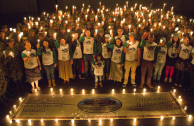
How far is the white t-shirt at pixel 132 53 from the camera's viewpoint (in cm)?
688

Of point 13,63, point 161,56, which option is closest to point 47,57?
point 13,63

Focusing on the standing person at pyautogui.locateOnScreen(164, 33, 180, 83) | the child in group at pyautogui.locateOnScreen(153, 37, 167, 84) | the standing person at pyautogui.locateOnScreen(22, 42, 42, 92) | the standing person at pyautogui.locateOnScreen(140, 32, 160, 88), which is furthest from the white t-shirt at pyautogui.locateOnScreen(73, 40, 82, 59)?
the standing person at pyautogui.locateOnScreen(164, 33, 180, 83)

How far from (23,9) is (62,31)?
10.4 m

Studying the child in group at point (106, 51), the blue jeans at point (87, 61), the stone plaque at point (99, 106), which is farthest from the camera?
the blue jeans at point (87, 61)

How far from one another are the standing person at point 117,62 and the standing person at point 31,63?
8.70ft

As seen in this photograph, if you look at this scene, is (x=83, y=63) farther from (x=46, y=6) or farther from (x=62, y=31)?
(x=46, y=6)

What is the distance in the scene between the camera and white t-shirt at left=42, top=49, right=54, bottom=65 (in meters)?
6.99

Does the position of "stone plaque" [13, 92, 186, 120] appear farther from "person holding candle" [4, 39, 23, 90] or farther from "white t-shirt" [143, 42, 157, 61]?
"white t-shirt" [143, 42, 157, 61]

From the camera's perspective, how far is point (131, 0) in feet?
59.0

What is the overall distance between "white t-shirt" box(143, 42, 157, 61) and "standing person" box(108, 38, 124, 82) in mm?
799

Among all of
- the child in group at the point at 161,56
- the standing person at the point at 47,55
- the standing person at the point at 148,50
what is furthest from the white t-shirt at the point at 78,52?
the child in group at the point at 161,56

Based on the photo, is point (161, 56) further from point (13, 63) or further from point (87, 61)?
point (13, 63)

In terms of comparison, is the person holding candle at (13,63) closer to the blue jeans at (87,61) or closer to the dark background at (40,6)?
the blue jeans at (87,61)

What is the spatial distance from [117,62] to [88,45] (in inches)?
51.3
